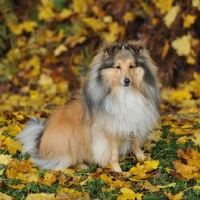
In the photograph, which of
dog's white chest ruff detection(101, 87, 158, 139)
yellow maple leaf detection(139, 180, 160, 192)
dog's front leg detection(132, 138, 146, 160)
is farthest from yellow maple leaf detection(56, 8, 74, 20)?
yellow maple leaf detection(139, 180, 160, 192)

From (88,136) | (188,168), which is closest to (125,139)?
(88,136)

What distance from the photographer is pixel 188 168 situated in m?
4.80

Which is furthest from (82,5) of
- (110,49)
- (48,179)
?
(48,179)

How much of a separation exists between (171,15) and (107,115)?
3.87m

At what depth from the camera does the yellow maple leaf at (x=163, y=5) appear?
838cm

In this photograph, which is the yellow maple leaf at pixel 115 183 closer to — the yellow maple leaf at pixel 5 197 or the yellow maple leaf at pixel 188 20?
the yellow maple leaf at pixel 5 197

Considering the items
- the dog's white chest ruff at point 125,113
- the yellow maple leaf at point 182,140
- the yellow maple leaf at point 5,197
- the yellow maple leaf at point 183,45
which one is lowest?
the yellow maple leaf at point 5,197

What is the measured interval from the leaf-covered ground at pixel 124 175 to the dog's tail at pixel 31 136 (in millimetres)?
72

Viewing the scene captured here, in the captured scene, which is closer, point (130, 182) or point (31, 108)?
point (130, 182)

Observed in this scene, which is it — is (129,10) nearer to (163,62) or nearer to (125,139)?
(163,62)

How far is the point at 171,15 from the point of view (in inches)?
331

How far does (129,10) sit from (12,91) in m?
2.47

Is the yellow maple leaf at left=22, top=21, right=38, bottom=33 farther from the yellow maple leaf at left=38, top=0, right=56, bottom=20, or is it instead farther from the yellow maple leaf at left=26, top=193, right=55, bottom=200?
the yellow maple leaf at left=26, top=193, right=55, bottom=200

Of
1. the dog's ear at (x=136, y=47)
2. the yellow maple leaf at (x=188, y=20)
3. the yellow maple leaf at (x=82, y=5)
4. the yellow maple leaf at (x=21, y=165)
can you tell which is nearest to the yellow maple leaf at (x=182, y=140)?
the dog's ear at (x=136, y=47)
